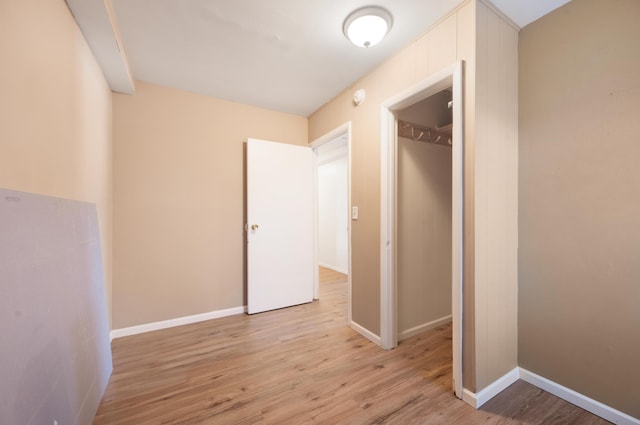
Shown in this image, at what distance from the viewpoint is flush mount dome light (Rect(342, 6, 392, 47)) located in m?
1.54

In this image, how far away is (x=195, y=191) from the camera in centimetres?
262

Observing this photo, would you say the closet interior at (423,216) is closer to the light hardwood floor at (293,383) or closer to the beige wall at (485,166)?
the light hardwood floor at (293,383)

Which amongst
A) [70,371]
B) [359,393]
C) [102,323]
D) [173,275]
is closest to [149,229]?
[173,275]

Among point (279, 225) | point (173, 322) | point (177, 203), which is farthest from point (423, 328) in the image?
point (177, 203)

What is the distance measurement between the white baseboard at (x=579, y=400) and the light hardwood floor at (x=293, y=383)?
4cm

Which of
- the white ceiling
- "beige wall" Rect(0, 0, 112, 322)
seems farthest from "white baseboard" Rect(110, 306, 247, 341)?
the white ceiling

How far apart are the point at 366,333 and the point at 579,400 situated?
1358 millimetres

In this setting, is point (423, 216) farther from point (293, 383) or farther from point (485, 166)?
point (293, 383)

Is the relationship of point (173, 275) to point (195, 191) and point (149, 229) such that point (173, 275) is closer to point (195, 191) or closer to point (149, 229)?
point (149, 229)

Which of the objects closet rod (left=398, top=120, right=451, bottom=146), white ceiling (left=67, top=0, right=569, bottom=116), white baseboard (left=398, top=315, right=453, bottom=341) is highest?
white ceiling (left=67, top=0, right=569, bottom=116)

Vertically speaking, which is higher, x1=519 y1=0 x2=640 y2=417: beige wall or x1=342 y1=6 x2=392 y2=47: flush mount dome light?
x1=342 y1=6 x2=392 y2=47: flush mount dome light

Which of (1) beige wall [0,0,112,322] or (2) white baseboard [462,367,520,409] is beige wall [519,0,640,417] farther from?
(1) beige wall [0,0,112,322]

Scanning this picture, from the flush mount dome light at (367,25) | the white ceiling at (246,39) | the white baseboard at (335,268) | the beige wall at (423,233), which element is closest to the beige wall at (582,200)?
the white ceiling at (246,39)

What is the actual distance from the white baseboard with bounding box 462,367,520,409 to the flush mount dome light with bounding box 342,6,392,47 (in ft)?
7.61
